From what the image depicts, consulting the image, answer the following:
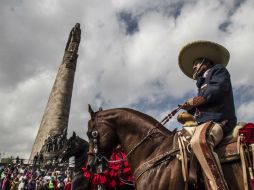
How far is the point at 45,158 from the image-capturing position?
31516 millimetres

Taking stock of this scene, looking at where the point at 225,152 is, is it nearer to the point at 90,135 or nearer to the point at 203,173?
the point at 203,173

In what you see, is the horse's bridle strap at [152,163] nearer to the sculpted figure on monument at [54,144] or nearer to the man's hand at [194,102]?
the man's hand at [194,102]

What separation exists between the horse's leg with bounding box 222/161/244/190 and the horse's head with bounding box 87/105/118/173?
1.83 metres

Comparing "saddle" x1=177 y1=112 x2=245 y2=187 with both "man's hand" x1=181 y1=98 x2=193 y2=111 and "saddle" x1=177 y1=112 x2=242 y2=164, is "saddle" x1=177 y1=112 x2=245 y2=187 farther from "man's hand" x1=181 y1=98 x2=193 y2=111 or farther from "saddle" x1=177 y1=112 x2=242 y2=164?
"man's hand" x1=181 y1=98 x2=193 y2=111

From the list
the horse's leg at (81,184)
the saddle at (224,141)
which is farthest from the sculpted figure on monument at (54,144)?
the saddle at (224,141)

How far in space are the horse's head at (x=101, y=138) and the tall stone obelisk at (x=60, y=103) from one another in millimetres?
30338

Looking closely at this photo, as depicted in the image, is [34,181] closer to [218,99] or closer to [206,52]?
[206,52]

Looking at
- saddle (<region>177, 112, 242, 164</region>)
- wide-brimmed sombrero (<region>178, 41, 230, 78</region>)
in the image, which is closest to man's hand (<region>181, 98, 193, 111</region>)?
saddle (<region>177, 112, 242, 164</region>)

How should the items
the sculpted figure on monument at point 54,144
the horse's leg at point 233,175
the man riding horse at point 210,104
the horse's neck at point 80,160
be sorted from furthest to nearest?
1. the sculpted figure on monument at point 54,144
2. the horse's neck at point 80,160
3. the man riding horse at point 210,104
4. the horse's leg at point 233,175

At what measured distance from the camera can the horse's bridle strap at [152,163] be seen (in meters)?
3.85

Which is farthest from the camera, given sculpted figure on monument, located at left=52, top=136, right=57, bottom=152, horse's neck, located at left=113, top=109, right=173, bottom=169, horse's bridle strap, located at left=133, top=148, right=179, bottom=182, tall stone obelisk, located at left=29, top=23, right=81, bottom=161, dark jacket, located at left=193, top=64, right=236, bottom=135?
tall stone obelisk, located at left=29, top=23, right=81, bottom=161

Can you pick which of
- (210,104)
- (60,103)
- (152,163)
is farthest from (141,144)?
(60,103)

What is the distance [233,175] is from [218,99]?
3.14 ft

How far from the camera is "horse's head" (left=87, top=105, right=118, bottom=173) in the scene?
4602 mm
